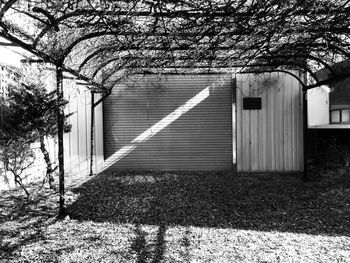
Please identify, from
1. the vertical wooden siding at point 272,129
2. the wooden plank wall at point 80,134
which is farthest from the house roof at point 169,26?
the vertical wooden siding at point 272,129

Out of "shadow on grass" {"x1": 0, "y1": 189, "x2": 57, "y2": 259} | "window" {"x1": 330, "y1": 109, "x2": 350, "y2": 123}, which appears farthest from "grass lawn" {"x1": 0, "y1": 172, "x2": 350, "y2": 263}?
"window" {"x1": 330, "y1": 109, "x2": 350, "y2": 123}

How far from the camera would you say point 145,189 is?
7543mm

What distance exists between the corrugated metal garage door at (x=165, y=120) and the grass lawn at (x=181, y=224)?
2.58 m

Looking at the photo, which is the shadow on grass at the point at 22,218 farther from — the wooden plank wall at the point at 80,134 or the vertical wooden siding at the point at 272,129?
the vertical wooden siding at the point at 272,129

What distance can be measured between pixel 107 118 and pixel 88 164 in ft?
5.44

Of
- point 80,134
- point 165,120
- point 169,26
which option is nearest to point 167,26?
point 169,26

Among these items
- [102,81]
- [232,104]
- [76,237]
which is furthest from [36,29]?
[232,104]

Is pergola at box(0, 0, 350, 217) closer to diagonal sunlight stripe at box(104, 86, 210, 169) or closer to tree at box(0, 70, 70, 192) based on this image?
tree at box(0, 70, 70, 192)

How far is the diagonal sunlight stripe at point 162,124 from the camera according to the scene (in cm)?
1048

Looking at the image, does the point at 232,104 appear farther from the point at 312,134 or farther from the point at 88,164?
the point at 88,164

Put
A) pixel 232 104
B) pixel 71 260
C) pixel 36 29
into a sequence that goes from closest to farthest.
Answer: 1. pixel 71 260
2. pixel 36 29
3. pixel 232 104

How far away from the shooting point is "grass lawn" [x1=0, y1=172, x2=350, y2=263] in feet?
12.4

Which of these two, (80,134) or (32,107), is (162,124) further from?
(32,107)

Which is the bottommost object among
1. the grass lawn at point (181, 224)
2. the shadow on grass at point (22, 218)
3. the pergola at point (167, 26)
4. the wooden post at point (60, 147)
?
the grass lawn at point (181, 224)
